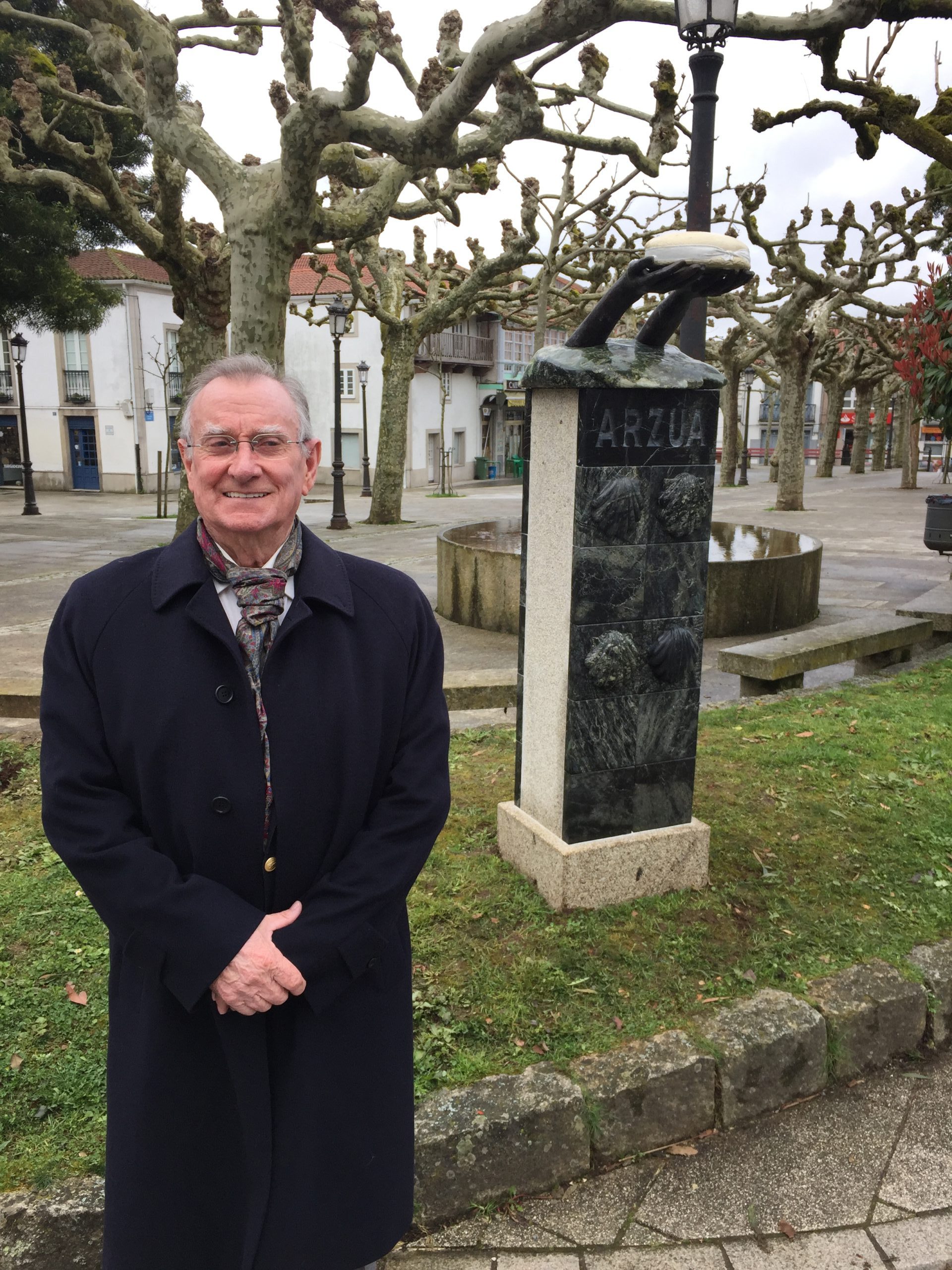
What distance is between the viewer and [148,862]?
5.99 feet

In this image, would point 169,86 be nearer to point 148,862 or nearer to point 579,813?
point 579,813

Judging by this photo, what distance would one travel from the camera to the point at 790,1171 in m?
2.75

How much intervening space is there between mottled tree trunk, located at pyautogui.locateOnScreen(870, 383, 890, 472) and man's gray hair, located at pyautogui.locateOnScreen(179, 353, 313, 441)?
48.3m

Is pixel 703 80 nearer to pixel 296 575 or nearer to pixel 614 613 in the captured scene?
pixel 614 613

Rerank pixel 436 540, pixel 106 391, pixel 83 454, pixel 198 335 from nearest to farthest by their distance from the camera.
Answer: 1. pixel 198 335
2. pixel 436 540
3. pixel 106 391
4. pixel 83 454

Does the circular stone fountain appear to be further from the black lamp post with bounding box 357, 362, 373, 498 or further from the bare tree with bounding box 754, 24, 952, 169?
the black lamp post with bounding box 357, 362, 373, 498

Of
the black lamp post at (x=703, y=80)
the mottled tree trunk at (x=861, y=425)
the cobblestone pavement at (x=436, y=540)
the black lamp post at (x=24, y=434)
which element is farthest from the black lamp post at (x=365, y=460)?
the black lamp post at (x=703, y=80)

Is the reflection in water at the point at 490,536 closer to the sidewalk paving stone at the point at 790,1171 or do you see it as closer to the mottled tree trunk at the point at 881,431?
the sidewalk paving stone at the point at 790,1171

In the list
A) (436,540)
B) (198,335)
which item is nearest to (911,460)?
(436,540)

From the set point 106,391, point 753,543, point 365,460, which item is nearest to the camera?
point 753,543

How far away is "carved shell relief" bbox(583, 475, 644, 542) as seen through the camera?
3.52 meters

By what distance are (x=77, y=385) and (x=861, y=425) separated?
32.5 meters

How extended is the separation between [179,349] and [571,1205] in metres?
13.6

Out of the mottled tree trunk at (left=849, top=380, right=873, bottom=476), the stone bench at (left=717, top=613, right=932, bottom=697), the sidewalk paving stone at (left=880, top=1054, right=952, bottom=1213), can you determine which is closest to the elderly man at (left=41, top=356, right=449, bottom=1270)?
the sidewalk paving stone at (left=880, top=1054, right=952, bottom=1213)
